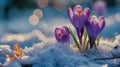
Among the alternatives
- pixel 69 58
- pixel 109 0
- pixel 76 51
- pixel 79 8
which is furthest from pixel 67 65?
pixel 109 0

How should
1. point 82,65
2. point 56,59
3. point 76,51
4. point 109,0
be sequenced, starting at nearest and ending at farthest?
point 82,65, point 56,59, point 76,51, point 109,0

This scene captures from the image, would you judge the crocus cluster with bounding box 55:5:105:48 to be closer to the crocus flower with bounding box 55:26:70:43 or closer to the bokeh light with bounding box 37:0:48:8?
the crocus flower with bounding box 55:26:70:43

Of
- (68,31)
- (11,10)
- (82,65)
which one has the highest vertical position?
(11,10)

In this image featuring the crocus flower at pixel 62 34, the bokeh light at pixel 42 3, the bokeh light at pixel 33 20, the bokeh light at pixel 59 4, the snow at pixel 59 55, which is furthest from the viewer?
the bokeh light at pixel 42 3

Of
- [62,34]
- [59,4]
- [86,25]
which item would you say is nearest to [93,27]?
[86,25]

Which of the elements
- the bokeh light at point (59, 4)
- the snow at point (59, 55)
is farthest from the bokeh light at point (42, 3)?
the snow at point (59, 55)

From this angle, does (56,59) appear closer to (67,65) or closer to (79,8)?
(67,65)

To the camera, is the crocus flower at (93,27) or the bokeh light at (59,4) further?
the bokeh light at (59,4)

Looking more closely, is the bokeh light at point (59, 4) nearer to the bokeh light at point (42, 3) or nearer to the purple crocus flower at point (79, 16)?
the bokeh light at point (42, 3)
